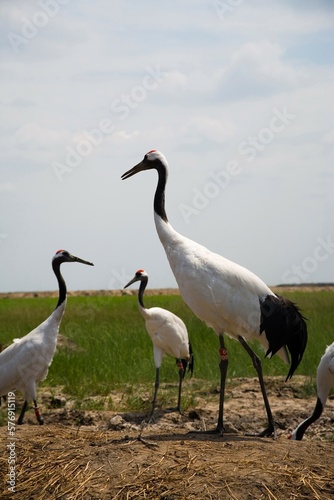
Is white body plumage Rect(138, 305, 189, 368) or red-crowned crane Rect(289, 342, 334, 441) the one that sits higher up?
white body plumage Rect(138, 305, 189, 368)

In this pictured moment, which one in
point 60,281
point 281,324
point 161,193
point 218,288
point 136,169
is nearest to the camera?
point 218,288

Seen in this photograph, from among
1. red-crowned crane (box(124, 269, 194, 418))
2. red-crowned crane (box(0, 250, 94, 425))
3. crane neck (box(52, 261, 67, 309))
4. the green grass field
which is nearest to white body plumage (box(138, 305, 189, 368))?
red-crowned crane (box(124, 269, 194, 418))

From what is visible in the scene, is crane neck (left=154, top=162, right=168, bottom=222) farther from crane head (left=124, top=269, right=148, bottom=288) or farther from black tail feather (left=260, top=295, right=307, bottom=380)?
crane head (left=124, top=269, right=148, bottom=288)

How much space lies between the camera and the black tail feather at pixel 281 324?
21.5 ft

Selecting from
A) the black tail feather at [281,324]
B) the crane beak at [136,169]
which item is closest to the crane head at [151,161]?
the crane beak at [136,169]

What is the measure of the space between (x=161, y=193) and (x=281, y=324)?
165cm

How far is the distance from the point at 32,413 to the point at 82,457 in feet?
11.8

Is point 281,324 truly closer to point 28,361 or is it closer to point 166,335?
point 28,361

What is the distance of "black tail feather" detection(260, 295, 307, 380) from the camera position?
21.5 feet

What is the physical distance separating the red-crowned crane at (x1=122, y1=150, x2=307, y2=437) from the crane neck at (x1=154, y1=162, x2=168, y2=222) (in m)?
0.13

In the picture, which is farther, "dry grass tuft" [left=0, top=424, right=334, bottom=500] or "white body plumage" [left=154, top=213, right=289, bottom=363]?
"white body plumage" [left=154, top=213, right=289, bottom=363]

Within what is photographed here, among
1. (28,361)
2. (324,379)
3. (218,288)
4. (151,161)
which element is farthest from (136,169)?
(324,379)

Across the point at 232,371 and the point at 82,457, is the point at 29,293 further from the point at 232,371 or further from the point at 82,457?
the point at 82,457

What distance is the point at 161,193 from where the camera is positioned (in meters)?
7.05
